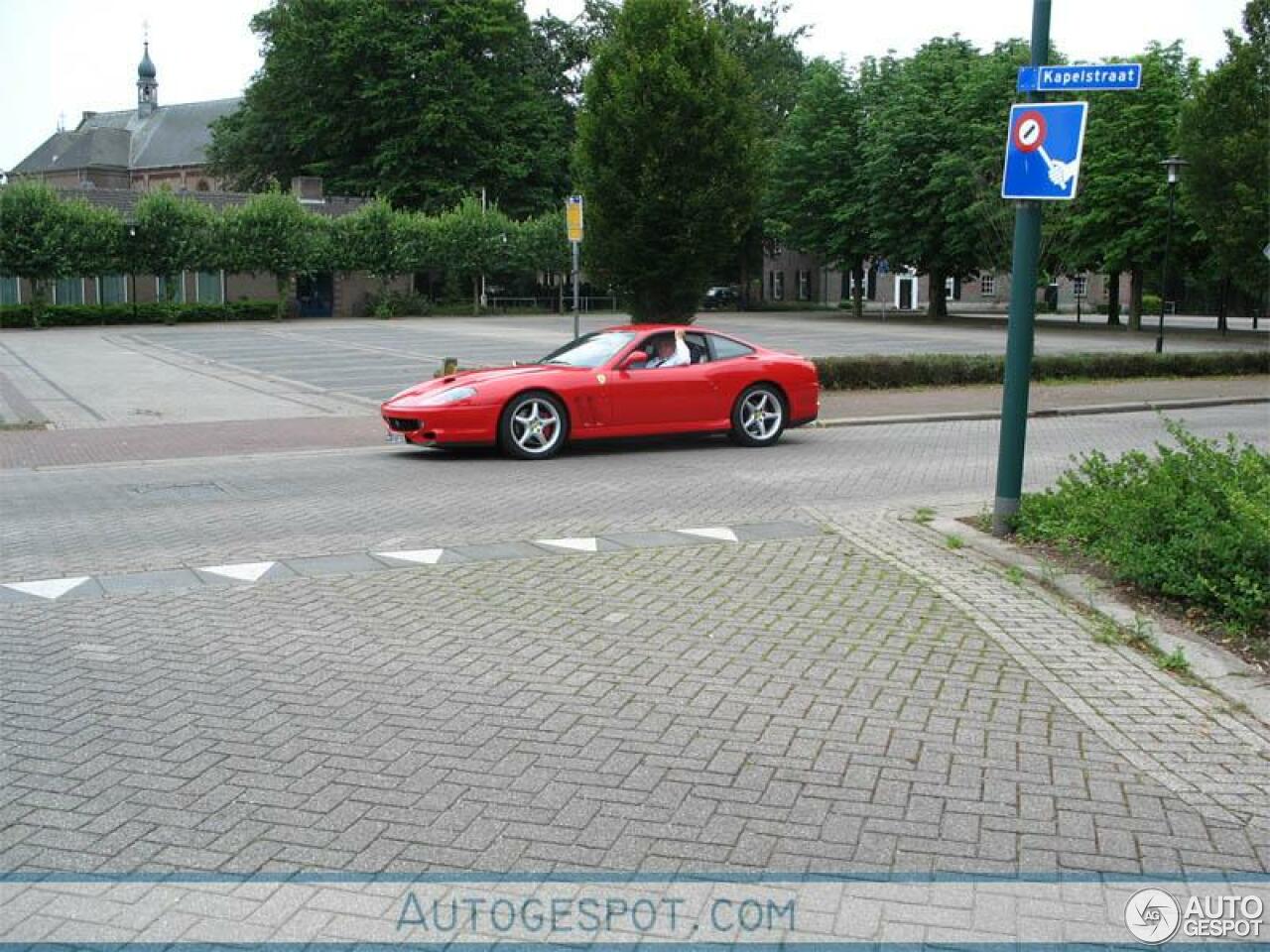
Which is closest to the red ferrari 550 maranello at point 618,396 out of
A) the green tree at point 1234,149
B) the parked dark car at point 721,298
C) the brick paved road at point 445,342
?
the brick paved road at point 445,342

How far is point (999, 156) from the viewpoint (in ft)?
151

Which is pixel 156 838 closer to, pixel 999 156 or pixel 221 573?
pixel 221 573

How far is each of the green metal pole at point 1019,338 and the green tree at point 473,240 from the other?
54813 mm

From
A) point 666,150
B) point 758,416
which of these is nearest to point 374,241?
point 666,150

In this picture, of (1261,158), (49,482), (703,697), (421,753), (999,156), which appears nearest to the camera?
(421,753)

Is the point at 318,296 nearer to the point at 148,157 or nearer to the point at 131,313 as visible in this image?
the point at 131,313

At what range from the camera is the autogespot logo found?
3293mm

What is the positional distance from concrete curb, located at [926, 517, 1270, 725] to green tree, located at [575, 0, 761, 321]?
1362cm

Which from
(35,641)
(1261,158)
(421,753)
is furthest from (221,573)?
(1261,158)

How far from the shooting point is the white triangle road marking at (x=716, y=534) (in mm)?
8789

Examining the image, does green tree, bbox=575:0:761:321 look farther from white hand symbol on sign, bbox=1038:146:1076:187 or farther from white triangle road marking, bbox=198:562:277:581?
white triangle road marking, bbox=198:562:277:581

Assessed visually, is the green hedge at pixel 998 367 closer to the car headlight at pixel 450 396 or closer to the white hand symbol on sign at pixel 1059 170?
the car headlight at pixel 450 396

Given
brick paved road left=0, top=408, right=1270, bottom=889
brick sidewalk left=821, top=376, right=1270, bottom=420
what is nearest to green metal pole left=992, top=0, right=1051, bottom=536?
brick paved road left=0, top=408, right=1270, bottom=889

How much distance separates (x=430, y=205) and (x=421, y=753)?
63.2 m
